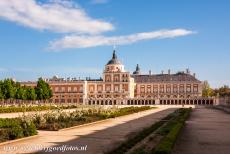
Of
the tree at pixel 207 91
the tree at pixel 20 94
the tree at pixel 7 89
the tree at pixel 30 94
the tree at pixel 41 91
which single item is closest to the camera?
the tree at pixel 7 89

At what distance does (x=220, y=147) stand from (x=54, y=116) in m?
12.2

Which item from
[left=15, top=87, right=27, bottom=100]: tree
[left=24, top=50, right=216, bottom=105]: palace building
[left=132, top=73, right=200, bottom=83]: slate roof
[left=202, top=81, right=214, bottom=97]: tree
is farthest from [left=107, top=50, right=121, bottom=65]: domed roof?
[left=15, top=87, right=27, bottom=100]: tree

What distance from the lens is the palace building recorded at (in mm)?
122062

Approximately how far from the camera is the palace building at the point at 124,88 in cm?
12206

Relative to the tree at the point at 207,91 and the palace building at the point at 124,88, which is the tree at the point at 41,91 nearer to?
the palace building at the point at 124,88

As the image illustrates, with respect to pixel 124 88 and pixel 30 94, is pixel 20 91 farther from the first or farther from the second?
pixel 124 88

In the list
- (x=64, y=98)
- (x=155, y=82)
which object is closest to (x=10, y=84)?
(x=64, y=98)

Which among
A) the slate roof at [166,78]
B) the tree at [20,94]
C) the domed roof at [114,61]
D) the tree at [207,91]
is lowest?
the tree at [20,94]

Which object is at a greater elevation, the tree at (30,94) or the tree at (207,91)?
the tree at (207,91)

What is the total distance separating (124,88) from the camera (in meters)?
125

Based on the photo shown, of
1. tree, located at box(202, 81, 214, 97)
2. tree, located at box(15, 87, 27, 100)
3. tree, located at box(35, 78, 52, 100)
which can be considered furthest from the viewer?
tree, located at box(202, 81, 214, 97)

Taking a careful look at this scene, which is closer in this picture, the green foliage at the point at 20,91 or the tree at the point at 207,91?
the green foliage at the point at 20,91

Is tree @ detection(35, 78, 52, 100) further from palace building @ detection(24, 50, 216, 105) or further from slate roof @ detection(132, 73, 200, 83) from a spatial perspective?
slate roof @ detection(132, 73, 200, 83)

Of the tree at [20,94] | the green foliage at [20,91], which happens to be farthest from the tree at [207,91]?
the tree at [20,94]
